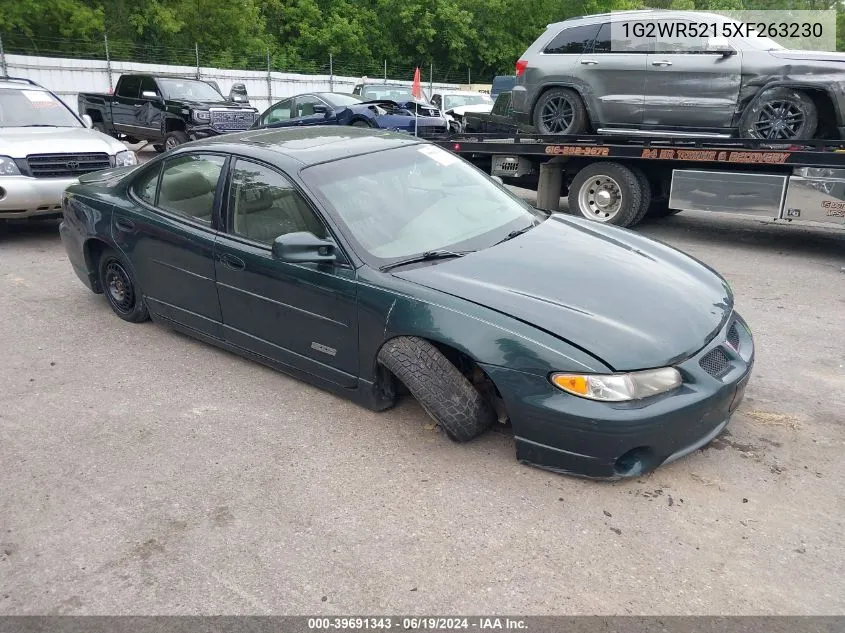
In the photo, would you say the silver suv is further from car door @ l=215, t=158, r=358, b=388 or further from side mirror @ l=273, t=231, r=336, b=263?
side mirror @ l=273, t=231, r=336, b=263

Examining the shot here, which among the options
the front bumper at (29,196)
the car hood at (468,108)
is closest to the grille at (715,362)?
the front bumper at (29,196)

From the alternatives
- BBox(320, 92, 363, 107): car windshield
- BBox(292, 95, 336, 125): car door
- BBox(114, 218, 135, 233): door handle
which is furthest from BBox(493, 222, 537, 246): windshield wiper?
BBox(320, 92, 363, 107): car windshield

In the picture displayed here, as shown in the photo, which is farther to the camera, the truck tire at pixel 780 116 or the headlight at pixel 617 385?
the truck tire at pixel 780 116

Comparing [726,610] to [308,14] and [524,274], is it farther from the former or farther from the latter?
[308,14]

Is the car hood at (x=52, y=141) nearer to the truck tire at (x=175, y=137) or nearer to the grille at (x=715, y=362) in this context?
the truck tire at (x=175, y=137)

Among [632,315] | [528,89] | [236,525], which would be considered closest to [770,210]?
[528,89]

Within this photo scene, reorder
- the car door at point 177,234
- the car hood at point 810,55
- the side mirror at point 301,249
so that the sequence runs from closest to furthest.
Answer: the side mirror at point 301,249
the car door at point 177,234
the car hood at point 810,55

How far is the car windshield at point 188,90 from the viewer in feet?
49.4

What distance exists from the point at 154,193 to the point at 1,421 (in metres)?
1.80

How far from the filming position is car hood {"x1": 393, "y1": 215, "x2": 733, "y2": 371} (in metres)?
3.14

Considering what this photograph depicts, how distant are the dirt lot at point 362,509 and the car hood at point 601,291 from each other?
66 cm

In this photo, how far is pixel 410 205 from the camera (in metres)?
4.11

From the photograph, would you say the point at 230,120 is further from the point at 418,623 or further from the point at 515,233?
the point at 418,623

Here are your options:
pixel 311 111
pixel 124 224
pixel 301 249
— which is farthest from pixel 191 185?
pixel 311 111
